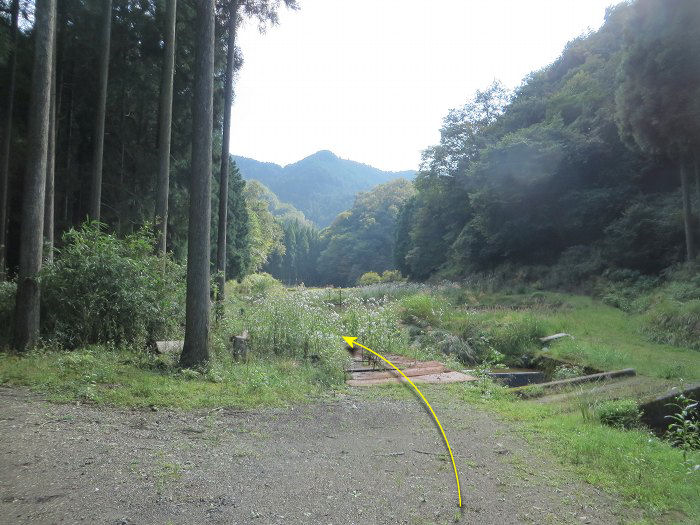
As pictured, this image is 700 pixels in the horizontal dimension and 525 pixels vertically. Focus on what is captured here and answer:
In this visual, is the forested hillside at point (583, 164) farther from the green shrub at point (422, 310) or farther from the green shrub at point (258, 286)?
the green shrub at point (258, 286)

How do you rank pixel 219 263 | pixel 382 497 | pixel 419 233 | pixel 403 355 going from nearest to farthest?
pixel 382 497 → pixel 403 355 → pixel 219 263 → pixel 419 233

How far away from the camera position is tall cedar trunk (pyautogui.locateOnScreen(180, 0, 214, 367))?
695cm

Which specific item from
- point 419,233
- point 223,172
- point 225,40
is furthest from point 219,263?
point 419,233

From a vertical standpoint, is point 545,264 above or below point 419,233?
below

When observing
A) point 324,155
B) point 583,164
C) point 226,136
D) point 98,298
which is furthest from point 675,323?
point 324,155

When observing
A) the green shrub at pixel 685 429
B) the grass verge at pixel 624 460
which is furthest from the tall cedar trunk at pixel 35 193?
the green shrub at pixel 685 429

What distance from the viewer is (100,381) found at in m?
5.95

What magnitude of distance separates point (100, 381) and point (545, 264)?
2593cm

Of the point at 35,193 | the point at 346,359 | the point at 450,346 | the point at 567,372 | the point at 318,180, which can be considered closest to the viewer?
the point at 35,193

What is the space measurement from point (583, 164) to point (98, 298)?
2562cm

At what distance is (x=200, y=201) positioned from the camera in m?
7.11

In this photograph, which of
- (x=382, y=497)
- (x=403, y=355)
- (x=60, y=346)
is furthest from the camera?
(x=403, y=355)

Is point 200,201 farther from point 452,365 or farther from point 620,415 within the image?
point 620,415

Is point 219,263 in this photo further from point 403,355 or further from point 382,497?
point 382,497
